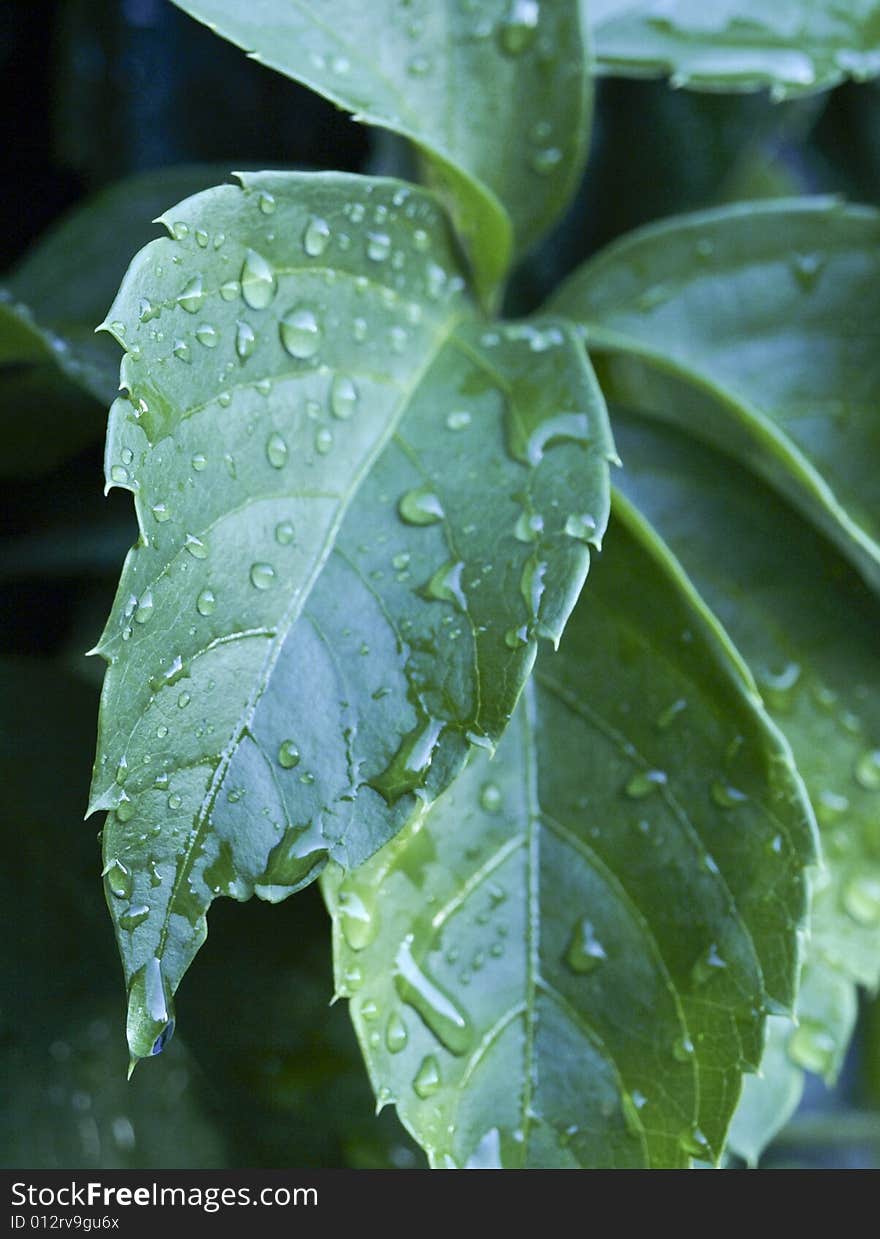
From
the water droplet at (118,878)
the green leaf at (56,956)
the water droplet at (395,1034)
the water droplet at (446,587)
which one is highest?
the water droplet at (446,587)

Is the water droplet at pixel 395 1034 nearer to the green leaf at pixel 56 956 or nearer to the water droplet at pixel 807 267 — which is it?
the green leaf at pixel 56 956

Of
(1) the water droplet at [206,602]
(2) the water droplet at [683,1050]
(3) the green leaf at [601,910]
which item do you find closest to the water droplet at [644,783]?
(3) the green leaf at [601,910]

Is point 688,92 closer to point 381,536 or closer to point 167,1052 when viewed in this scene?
point 381,536

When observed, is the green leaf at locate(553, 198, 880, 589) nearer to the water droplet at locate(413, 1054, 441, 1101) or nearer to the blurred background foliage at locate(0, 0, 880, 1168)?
the blurred background foliage at locate(0, 0, 880, 1168)

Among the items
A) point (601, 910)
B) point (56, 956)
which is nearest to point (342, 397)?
point (601, 910)

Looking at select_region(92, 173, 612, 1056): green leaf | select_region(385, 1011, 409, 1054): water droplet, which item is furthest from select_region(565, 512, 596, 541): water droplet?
select_region(385, 1011, 409, 1054): water droplet

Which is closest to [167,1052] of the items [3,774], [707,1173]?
[3,774]

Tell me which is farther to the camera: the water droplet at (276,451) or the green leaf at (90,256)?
the green leaf at (90,256)
